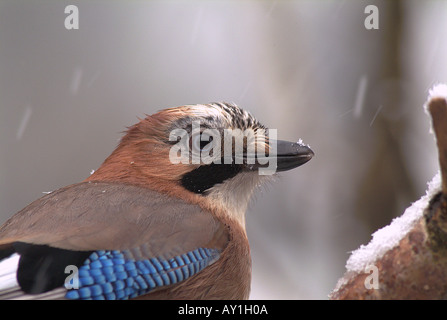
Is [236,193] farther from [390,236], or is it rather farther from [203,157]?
[390,236]

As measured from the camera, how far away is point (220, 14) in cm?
634

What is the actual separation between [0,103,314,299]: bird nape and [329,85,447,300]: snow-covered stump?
622 millimetres

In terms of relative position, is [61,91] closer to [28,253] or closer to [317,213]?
[317,213]

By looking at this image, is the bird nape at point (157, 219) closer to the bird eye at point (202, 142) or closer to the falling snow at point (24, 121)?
the bird eye at point (202, 142)

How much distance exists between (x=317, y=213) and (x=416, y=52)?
5.47ft

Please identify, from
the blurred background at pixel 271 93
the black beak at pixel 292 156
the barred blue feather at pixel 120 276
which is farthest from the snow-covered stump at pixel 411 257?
the blurred background at pixel 271 93

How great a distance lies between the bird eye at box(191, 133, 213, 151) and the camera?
257 cm

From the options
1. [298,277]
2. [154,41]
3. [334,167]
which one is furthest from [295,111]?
[154,41]

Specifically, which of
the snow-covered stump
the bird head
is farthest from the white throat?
the snow-covered stump

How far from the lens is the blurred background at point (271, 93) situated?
4.91 meters

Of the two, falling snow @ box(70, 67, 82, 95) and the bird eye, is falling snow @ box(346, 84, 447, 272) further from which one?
falling snow @ box(70, 67, 82, 95)

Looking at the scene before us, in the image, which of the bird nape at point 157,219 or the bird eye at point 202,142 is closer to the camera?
the bird nape at point 157,219

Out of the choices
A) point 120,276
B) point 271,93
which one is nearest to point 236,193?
point 120,276

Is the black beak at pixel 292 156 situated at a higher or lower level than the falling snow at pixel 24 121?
lower
